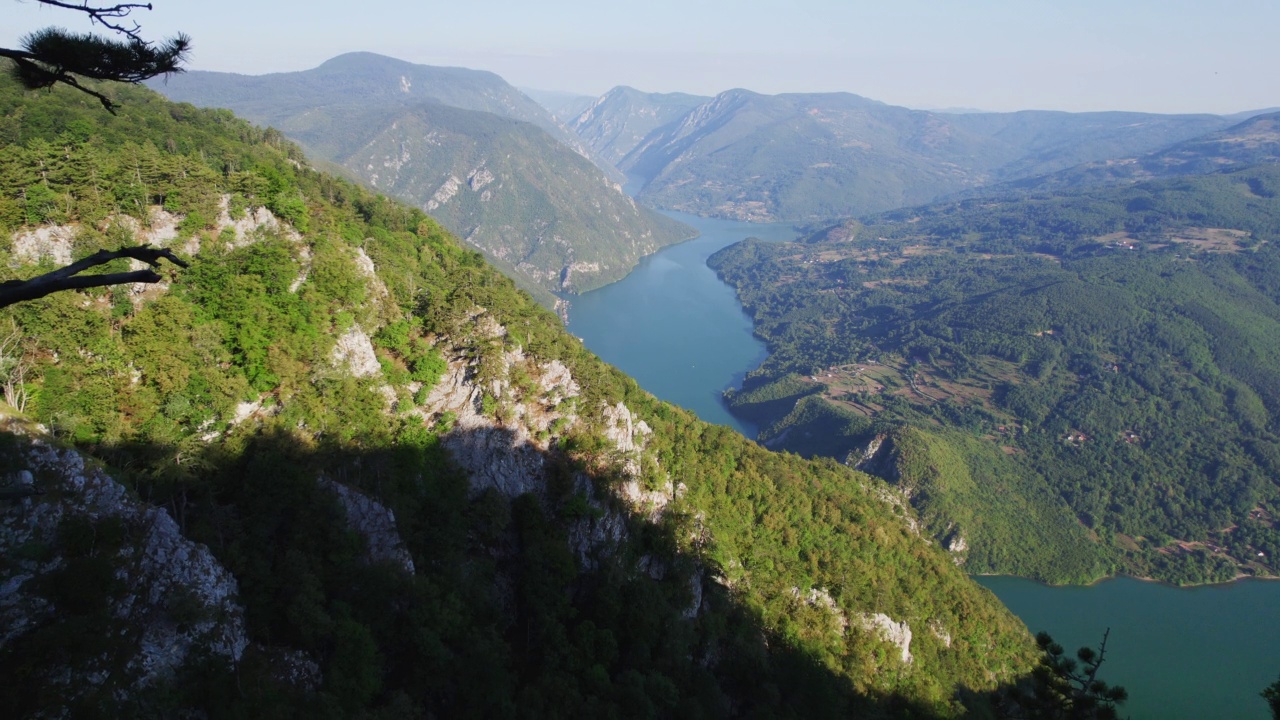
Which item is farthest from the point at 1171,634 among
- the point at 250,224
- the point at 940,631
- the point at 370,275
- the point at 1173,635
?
the point at 250,224

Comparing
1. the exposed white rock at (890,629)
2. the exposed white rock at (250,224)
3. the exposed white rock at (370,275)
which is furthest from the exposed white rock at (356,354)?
the exposed white rock at (890,629)

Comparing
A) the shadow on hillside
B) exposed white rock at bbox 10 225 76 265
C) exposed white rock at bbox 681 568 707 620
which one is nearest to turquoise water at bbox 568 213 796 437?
exposed white rock at bbox 681 568 707 620

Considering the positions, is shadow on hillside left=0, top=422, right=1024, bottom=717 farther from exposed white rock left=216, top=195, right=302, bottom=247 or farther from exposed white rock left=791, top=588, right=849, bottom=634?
exposed white rock left=216, top=195, right=302, bottom=247

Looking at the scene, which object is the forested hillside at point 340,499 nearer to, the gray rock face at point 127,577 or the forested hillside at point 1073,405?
the gray rock face at point 127,577

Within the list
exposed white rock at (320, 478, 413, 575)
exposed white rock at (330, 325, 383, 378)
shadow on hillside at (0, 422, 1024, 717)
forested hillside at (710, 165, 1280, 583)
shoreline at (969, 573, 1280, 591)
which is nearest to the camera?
shadow on hillside at (0, 422, 1024, 717)

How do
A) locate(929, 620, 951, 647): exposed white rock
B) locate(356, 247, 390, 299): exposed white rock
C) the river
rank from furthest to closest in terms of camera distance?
the river
locate(929, 620, 951, 647): exposed white rock
locate(356, 247, 390, 299): exposed white rock
